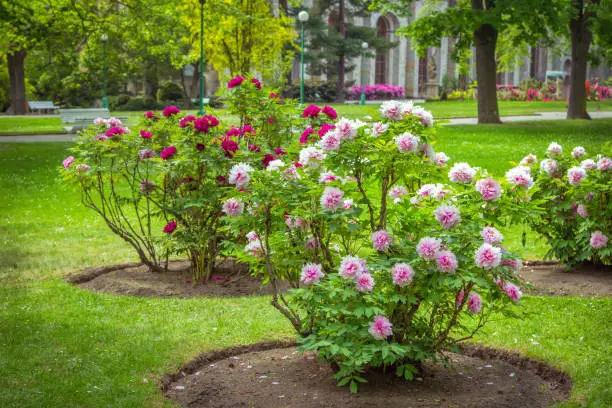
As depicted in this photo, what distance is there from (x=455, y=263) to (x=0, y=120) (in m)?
32.2

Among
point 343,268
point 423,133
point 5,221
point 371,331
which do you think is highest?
point 423,133

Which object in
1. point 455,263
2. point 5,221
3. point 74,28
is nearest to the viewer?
point 455,263

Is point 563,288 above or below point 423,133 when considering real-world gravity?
below

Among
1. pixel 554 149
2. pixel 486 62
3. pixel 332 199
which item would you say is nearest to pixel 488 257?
pixel 332 199

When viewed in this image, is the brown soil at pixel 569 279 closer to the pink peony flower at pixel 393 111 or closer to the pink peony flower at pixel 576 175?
the pink peony flower at pixel 576 175

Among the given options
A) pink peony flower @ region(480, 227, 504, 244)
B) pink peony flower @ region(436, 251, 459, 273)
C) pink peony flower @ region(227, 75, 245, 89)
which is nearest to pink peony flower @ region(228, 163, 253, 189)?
pink peony flower @ region(436, 251, 459, 273)

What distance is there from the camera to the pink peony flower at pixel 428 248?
15.7 feet

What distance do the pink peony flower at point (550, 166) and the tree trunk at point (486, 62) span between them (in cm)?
1670

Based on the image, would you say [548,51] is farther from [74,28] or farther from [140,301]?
[140,301]

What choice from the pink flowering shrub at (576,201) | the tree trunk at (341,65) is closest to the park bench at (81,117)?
the pink flowering shrub at (576,201)

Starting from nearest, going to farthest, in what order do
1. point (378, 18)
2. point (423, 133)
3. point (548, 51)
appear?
point (423, 133) < point (378, 18) < point (548, 51)

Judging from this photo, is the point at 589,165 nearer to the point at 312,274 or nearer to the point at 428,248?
the point at 428,248

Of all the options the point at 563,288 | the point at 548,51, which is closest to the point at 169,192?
the point at 563,288

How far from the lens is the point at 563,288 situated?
28.0 ft
